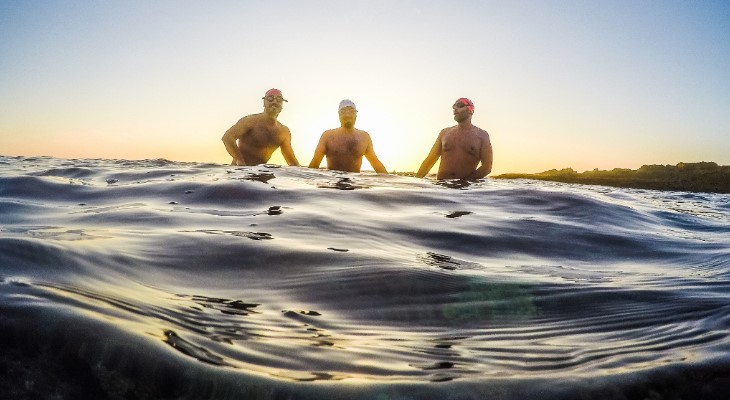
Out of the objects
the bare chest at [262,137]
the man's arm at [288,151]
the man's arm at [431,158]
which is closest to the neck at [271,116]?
the bare chest at [262,137]

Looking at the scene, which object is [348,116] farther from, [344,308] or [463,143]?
[344,308]

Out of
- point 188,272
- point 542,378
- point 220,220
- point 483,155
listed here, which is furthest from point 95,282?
point 483,155

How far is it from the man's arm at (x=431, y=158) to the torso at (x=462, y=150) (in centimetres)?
42

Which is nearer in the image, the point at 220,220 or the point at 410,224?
the point at 220,220

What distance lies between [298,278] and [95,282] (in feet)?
2.36

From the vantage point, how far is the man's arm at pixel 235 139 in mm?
10477

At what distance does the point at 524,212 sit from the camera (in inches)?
180

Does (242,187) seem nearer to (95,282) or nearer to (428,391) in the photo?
(95,282)

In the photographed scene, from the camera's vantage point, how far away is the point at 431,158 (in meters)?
11.2

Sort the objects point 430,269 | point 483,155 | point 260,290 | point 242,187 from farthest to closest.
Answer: point 483,155 < point 242,187 < point 430,269 < point 260,290

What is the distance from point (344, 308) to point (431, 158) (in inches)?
382

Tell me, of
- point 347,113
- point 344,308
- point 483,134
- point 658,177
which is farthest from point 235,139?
point 658,177

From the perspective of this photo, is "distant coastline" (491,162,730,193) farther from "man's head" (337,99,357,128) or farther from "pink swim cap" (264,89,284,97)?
"pink swim cap" (264,89,284,97)

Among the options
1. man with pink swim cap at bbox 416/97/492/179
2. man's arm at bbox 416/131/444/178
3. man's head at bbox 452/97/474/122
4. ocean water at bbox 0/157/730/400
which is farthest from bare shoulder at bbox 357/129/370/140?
ocean water at bbox 0/157/730/400
